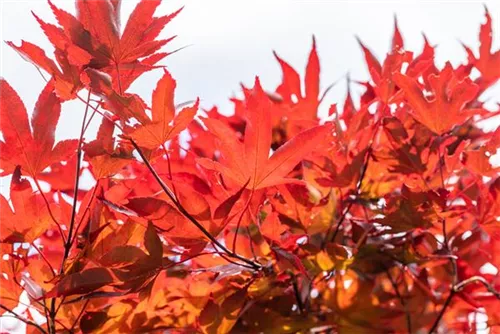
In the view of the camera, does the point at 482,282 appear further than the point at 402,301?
No

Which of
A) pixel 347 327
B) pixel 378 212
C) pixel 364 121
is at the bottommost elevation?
pixel 347 327

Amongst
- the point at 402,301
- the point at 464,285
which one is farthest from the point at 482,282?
the point at 402,301

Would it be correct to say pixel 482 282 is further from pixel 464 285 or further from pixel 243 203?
pixel 243 203

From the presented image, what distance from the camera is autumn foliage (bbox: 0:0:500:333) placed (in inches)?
21.9

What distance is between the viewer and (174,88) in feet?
1.75

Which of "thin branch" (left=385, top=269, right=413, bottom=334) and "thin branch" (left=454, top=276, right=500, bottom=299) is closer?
"thin branch" (left=454, top=276, right=500, bottom=299)

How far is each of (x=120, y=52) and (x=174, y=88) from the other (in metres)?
0.07

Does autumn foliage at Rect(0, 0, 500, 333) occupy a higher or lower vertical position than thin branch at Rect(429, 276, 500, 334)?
higher

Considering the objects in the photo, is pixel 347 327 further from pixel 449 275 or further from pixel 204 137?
pixel 204 137

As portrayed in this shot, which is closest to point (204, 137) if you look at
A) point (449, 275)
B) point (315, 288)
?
point (315, 288)

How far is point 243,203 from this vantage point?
608 millimetres

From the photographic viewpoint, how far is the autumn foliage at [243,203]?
1.83 feet

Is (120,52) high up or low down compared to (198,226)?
up

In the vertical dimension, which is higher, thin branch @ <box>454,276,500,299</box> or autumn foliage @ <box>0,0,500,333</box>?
autumn foliage @ <box>0,0,500,333</box>
